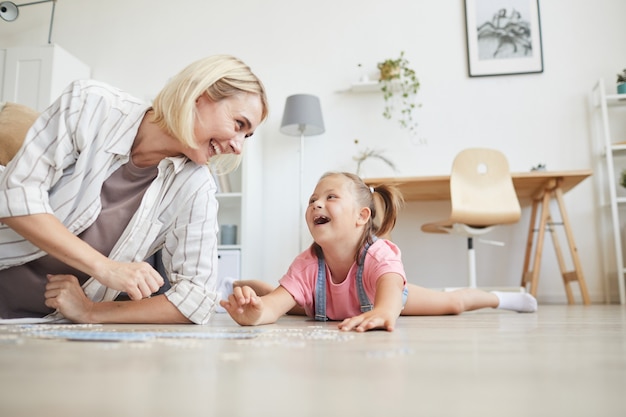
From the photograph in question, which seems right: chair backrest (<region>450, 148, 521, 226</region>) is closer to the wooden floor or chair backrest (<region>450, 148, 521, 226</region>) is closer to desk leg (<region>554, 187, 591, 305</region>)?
desk leg (<region>554, 187, 591, 305</region>)

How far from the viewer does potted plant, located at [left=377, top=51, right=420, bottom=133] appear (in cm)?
369

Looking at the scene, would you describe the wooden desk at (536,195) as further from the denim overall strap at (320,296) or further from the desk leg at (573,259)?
the denim overall strap at (320,296)

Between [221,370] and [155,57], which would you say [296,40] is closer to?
[155,57]

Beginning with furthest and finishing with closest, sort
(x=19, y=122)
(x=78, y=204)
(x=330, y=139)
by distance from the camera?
(x=330, y=139), (x=19, y=122), (x=78, y=204)

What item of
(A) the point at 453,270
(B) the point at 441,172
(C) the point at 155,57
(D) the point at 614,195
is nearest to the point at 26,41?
(C) the point at 155,57

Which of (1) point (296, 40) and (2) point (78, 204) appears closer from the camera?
(2) point (78, 204)

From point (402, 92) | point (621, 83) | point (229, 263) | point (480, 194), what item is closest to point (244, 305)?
point (480, 194)

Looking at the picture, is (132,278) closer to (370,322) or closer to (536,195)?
(370,322)

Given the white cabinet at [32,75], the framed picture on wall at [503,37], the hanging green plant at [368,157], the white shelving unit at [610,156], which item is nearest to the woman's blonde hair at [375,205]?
the hanging green plant at [368,157]

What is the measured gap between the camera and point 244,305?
1008mm

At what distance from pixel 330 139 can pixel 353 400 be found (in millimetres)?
3589

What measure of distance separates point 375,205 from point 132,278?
2.79 feet

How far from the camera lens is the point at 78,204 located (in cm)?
112

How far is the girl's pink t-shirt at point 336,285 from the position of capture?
1338mm
